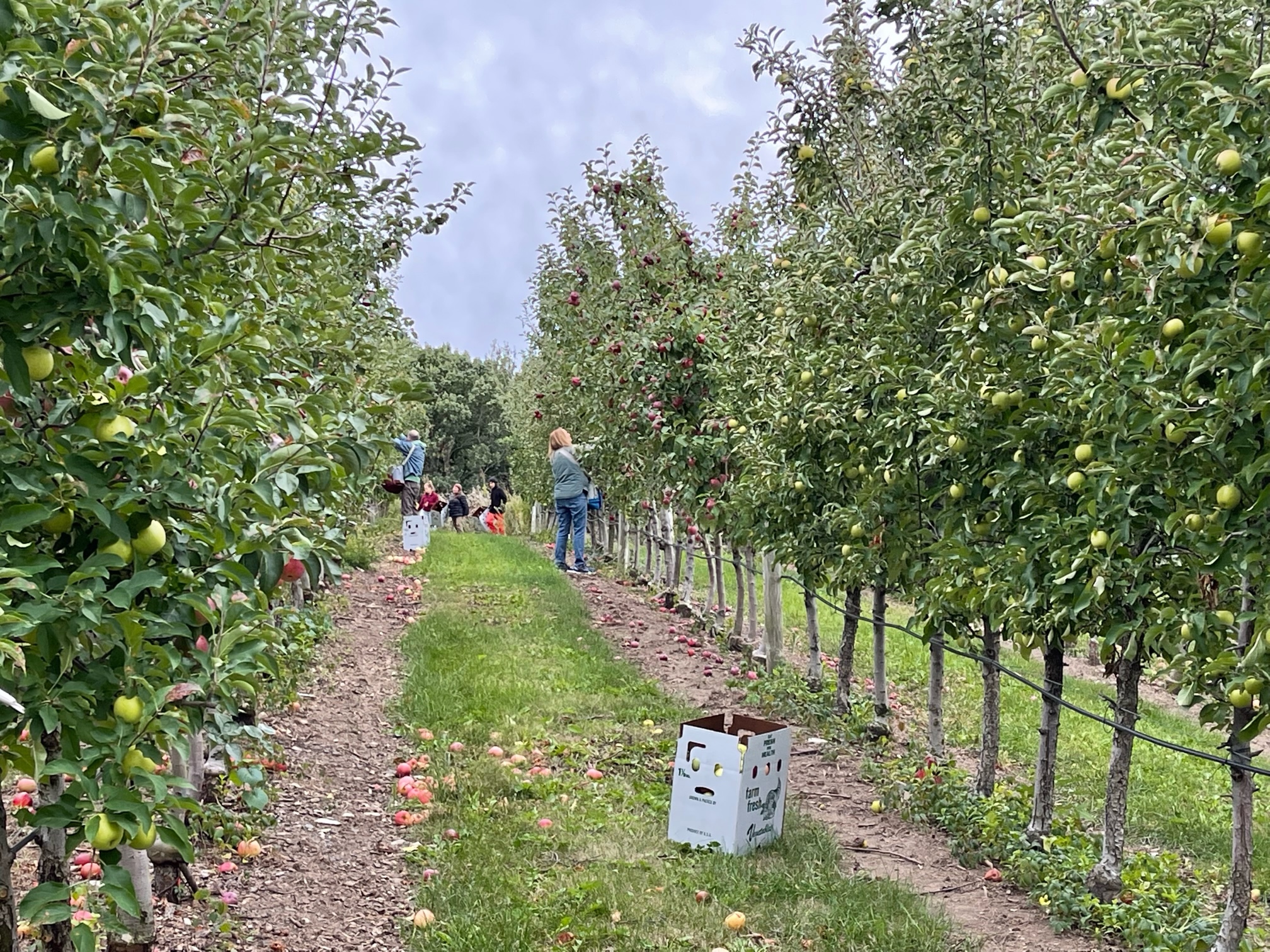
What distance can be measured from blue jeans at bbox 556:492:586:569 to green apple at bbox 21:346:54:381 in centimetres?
1245

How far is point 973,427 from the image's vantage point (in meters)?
4.25

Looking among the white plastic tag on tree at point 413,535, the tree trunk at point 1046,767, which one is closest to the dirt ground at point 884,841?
the tree trunk at point 1046,767

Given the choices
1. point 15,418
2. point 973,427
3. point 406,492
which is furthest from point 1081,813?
point 406,492

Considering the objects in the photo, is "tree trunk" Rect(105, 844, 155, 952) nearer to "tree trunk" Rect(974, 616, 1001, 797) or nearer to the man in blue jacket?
"tree trunk" Rect(974, 616, 1001, 797)

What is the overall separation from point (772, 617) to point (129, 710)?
6.81m

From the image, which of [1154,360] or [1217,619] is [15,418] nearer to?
[1154,360]

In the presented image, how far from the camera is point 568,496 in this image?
14.3m

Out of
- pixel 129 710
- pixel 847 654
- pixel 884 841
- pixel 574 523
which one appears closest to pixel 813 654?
pixel 847 654

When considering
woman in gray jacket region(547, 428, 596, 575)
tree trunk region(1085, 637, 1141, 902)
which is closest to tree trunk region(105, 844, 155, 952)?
tree trunk region(1085, 637, 1141, 902)

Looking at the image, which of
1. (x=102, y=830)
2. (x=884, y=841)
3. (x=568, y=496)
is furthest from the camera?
(x=568, y=496)

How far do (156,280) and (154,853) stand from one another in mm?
2413

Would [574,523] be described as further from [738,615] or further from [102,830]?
[102,830]

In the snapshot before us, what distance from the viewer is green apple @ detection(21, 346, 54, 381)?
1873mm

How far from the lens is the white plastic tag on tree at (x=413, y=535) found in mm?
17156
